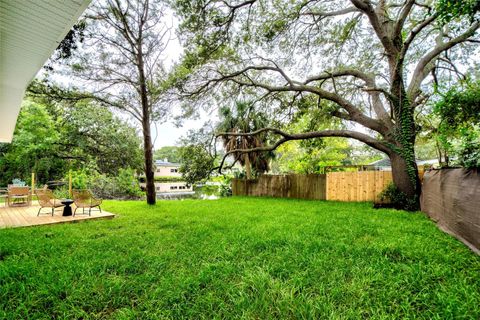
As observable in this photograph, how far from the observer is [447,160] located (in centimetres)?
458

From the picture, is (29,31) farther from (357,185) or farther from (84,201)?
(357,185)

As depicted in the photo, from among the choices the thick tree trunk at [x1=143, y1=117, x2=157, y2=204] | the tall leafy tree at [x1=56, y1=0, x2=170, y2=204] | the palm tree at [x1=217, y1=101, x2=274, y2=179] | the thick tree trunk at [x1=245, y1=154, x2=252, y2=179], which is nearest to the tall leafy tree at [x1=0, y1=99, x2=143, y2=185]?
the tall leafy tree at [x1=56, y1=0, x2=170, y2=204]

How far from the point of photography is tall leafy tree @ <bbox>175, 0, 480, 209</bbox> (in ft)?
23.6

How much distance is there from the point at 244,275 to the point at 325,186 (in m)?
8.52

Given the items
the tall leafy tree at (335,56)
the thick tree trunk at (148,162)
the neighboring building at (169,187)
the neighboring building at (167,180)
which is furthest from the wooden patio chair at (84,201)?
the neighboring building at (169,187)

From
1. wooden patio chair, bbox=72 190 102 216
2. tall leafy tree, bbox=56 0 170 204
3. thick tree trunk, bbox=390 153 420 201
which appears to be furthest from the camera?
tall leafy tree, bbox=56 0 170 204

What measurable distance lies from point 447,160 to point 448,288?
12.0 ft

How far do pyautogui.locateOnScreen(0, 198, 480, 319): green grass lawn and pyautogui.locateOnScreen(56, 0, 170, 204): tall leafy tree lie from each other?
6212 mm

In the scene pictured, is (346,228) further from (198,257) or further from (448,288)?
(198,257)

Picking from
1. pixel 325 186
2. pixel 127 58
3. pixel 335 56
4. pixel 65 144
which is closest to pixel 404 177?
pixel 325 186

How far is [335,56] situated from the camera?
9.49m

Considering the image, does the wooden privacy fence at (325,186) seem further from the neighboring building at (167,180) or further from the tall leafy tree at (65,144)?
the neighboring building at (167,180)

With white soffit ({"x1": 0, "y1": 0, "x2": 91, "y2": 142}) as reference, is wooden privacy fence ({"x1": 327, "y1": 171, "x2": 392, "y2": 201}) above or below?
below

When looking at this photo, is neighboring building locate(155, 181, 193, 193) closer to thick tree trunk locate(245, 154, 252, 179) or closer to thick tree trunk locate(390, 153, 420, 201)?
thick tree trunk locate(245, 154, 252, 179)
